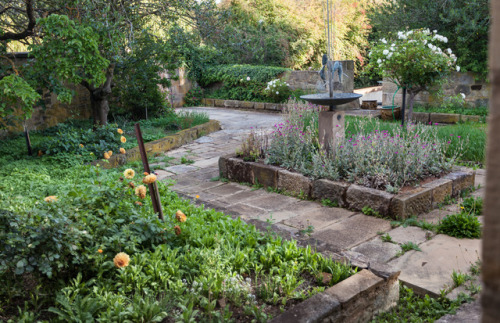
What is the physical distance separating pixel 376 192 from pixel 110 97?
22.1ft

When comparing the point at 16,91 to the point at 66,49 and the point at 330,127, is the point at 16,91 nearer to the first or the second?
the point at 66,49

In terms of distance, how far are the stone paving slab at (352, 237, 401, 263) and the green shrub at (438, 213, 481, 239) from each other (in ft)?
1.77

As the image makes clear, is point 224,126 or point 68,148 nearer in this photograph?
point 68,148

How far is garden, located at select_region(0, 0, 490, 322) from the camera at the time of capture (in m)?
2.51

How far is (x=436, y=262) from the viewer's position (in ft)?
11.1

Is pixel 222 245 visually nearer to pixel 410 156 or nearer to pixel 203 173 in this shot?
pixel 410 156

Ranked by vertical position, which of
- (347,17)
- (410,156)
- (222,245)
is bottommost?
(222,245)

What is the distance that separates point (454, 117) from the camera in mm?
9266

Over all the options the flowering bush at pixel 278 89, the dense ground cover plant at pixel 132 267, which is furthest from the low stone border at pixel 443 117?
the dense ground cover plant at pixel 132 267

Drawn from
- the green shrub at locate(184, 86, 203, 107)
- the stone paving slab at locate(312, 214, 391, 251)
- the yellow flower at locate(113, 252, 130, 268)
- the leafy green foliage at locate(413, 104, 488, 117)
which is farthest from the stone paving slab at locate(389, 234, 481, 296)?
the green shrub at locate(184, 86, 203, 107)

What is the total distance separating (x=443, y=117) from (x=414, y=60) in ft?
6.48

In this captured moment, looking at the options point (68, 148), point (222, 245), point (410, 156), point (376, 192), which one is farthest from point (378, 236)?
point (68, 148)

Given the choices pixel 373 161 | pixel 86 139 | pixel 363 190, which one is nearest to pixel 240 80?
pixel 86 139

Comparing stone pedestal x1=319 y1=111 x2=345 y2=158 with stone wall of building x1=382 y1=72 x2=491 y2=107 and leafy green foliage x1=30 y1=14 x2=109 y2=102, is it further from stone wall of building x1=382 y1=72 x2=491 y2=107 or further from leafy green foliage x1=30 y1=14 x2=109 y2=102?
stone wall of building x1=382 y1=72 x2=491 y2=107
